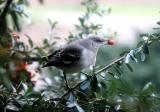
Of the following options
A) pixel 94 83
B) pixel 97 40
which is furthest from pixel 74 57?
pixel 94 83

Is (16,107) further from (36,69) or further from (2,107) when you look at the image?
(36,69)

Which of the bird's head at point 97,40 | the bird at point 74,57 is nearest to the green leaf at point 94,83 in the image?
the bird at point 74,57

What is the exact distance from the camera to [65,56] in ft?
6.19

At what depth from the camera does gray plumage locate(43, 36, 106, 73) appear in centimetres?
184

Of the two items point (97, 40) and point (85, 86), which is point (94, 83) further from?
point (97, 40)

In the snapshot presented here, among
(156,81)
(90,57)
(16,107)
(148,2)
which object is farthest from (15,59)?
(148,2)

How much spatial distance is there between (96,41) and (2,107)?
69 centimetres

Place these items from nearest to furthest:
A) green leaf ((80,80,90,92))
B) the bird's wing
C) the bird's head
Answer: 1. green leaf ((80,80,90,92))
2. the bird's wing
3. the bird's head

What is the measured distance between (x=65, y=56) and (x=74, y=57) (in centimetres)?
5

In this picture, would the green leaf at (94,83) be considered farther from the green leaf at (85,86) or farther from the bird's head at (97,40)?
the bird's head at (97,40)

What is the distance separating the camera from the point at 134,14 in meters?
8.46

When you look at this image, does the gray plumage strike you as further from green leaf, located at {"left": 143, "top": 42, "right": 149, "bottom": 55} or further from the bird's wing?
green leaf, located at {"left": 143, "top": 42, "right": 149, "bottom": 55}

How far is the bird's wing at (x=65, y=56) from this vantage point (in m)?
1.83

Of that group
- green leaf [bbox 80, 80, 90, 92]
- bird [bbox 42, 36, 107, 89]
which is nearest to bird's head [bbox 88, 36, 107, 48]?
bird [bbox 42, 36, 107, 89]
